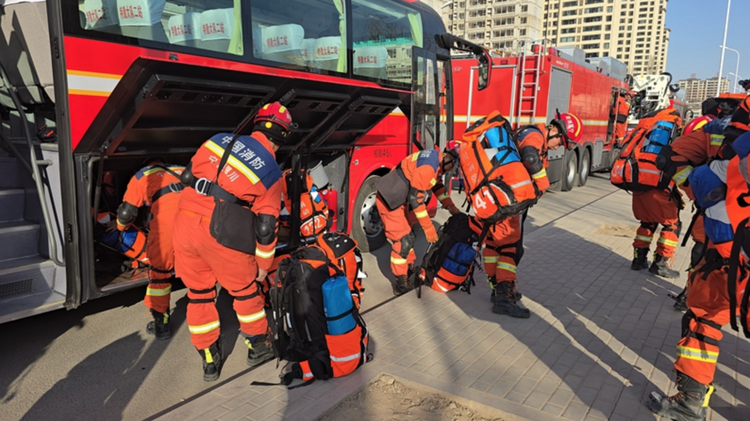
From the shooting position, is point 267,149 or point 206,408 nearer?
point 206,408

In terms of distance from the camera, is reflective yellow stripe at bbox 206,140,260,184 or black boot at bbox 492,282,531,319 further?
black boot at bbox 492,282,531,319

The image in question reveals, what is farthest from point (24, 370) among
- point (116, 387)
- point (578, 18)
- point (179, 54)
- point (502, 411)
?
point (578, 18)

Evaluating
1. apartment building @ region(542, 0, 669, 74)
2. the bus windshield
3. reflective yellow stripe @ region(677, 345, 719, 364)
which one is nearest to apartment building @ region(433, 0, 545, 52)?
apartment building @ region(542, 0, 669, 74)

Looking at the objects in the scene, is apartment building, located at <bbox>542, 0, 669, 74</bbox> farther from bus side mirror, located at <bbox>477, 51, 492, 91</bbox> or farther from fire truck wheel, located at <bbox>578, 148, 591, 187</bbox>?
bus side mirror, located at <bbox>477, 51, 492, 91</bbox>

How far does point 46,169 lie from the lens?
145 inches

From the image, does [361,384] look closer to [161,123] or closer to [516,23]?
[161,123]

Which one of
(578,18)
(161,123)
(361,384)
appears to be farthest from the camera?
(578,18)

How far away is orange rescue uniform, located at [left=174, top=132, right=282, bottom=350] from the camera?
10.5 ft

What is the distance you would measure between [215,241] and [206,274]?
30 centimetres

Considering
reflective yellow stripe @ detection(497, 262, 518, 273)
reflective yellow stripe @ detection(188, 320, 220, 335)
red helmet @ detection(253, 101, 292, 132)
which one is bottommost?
reflective yellow stripe @ detection(188, 320, 220, 335)

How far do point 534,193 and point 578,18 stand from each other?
13942 cm

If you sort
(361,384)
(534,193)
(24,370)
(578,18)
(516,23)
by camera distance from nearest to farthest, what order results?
1. (361,384)
2. (24,370)
3. (534,193)
4. (516,23)
5. (578,18)

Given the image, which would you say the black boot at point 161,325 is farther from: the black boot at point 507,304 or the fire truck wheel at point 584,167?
the fire truck wheel at point 584,167

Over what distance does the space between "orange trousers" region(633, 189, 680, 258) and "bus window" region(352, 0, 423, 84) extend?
3.37 metres
